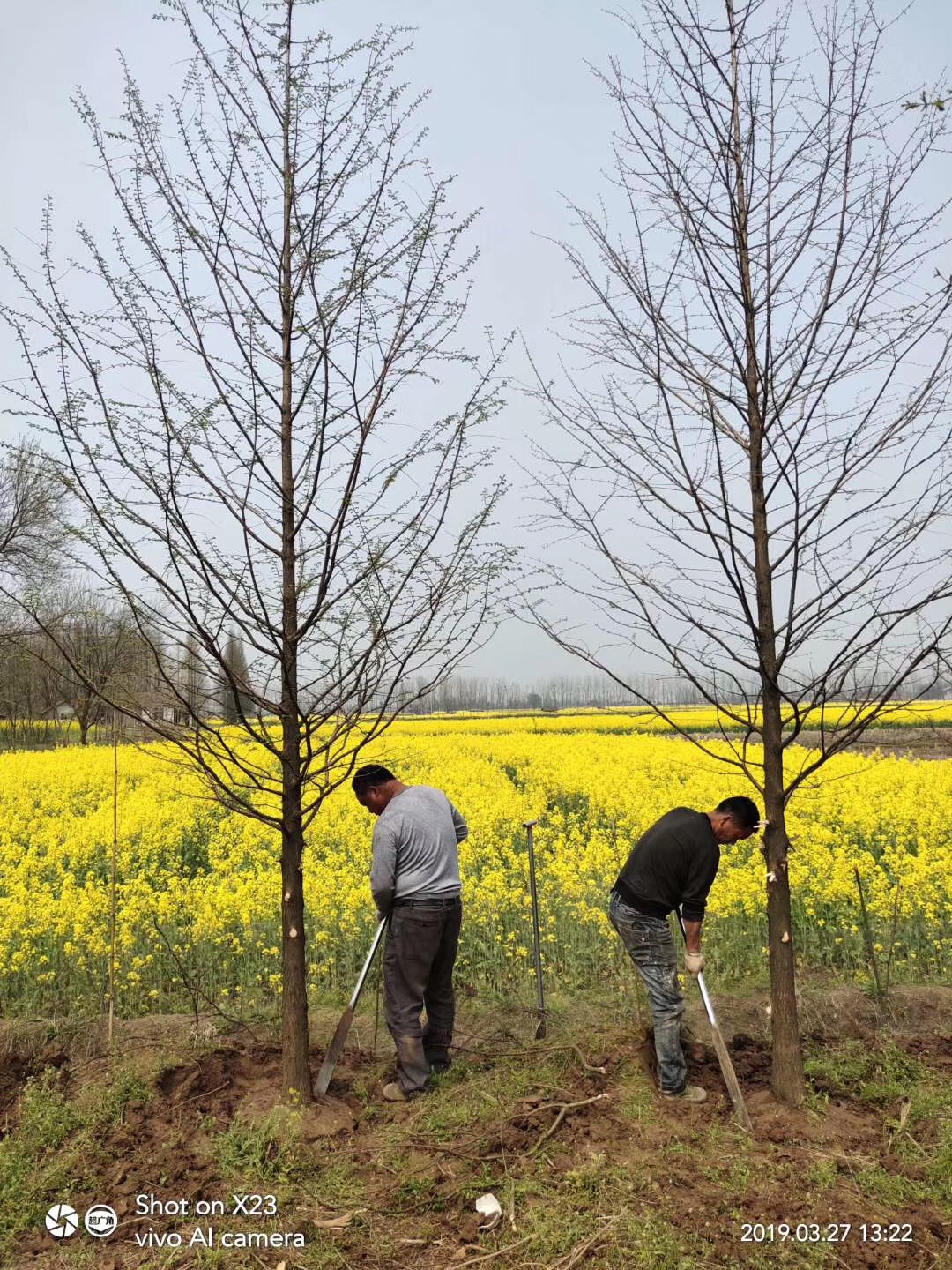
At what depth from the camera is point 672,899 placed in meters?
4.52

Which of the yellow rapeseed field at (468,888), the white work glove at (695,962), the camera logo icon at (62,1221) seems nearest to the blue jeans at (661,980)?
the white work glove at (695,962)

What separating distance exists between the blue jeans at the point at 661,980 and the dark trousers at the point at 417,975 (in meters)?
0.98

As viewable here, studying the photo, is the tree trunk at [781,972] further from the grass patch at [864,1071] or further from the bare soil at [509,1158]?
the grass patch at [864,1071]

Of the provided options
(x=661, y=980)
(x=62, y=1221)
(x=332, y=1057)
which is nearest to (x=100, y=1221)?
(x=62, y=1221)

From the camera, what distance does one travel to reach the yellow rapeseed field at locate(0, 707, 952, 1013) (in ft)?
22.8

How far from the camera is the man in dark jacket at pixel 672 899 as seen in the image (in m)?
4.43

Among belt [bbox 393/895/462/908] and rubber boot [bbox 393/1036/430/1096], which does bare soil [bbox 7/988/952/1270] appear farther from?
belt [bbox 393/895/462/908]

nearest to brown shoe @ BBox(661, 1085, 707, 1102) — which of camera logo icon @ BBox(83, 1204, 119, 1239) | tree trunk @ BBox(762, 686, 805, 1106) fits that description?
tree trunk @ BBox(762, 686, 805, 1106)

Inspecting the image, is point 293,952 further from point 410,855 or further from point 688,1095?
point 688,1095

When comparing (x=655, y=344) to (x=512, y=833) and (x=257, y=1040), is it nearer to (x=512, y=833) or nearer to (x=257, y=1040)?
(x=257, y=1040)

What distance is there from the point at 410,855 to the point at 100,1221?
83.4 inches

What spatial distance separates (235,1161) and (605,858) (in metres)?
5.37

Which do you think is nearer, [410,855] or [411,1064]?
[411,1064]

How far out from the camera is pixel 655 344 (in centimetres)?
454
